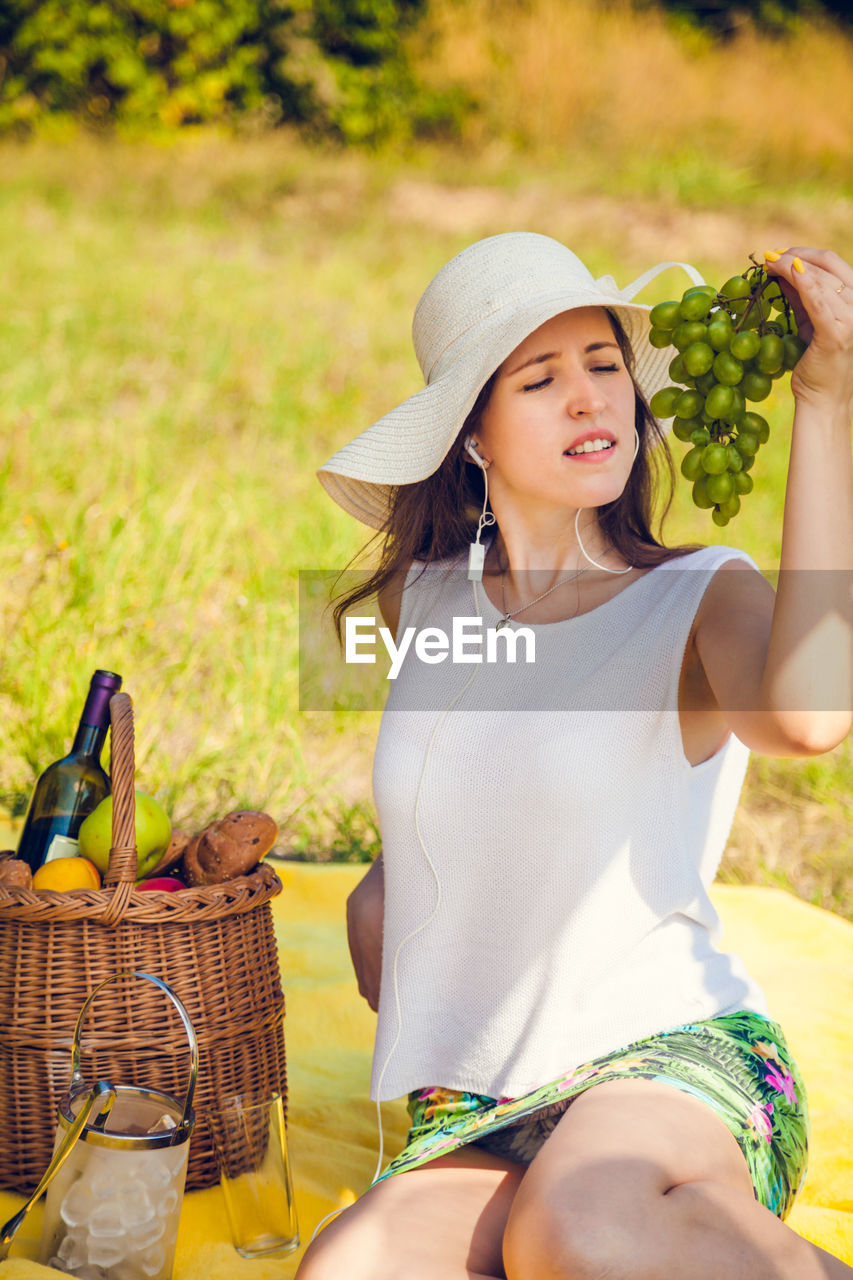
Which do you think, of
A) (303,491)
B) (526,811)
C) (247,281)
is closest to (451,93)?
(247,281)

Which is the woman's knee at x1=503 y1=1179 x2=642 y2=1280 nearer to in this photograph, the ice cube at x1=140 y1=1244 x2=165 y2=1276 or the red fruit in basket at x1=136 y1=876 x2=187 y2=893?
the ice cube at x1=140 y1=1244 x2=165 y2=1276

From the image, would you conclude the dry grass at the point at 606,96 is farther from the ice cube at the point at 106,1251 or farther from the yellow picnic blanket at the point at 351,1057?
the ice cube at the point at 106,1251

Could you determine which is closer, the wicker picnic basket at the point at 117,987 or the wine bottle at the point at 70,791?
the wicker picnic basket at the point at 117,987

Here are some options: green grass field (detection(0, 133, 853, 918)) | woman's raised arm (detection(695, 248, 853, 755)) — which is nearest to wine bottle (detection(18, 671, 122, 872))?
woman's raised arm (detection(695, 248, 853, 755))

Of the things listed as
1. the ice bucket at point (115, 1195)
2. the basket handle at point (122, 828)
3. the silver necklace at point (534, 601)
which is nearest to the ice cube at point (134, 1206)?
the ice bucket at point (115, 1195)

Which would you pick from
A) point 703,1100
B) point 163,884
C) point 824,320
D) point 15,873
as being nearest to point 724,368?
point 824,320

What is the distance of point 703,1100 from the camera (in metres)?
1.49

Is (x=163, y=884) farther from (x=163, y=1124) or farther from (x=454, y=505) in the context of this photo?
(x=454, y=505)

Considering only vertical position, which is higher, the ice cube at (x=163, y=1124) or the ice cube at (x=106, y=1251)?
the ice cube at (x=163, y=1124)

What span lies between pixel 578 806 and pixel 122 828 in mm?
640

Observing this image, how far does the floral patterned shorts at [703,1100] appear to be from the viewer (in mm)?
1527

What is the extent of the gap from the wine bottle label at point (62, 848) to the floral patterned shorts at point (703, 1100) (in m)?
0.68

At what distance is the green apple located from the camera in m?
1.85

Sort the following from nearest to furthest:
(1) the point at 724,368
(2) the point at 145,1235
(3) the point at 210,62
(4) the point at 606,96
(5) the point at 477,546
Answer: (1) the point at 724,368, (2) the point at 145,1235, (5) the point at 477,546, (3) the point at 210,62, (4) the point at 606,96
